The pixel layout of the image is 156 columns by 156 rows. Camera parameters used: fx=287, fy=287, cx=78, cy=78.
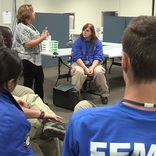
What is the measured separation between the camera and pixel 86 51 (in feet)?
13.5

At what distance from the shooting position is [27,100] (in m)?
1.96

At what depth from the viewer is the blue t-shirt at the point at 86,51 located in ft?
13.4

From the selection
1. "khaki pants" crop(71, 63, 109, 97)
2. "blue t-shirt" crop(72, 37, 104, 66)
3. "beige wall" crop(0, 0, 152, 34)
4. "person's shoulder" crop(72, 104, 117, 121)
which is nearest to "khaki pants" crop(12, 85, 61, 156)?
"person's shoulder" crop(72, 104, 117, 121)

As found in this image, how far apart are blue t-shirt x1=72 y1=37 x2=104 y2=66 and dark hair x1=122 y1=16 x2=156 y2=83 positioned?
3.38m

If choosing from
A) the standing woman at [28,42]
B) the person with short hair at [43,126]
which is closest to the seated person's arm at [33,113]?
the person with short hair at [43,126]

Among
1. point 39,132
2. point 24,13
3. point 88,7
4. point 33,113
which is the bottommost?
point 39,132

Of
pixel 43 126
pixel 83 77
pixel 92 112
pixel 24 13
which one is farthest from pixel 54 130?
pixel 83 77

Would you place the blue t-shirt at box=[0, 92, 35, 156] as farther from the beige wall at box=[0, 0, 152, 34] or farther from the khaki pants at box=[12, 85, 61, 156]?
the beige wall at box=[0, 0, 152, 34]

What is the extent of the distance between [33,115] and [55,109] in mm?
2017

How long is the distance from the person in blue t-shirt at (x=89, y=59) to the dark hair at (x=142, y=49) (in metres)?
3.24

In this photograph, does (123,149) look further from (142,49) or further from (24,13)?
(24,13)

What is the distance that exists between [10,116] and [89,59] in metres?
2.92

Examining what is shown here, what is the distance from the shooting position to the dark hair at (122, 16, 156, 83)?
0.67 metres

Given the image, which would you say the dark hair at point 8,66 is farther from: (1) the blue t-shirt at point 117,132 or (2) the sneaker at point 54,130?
(1) the blue t-shirt at point 117,132
